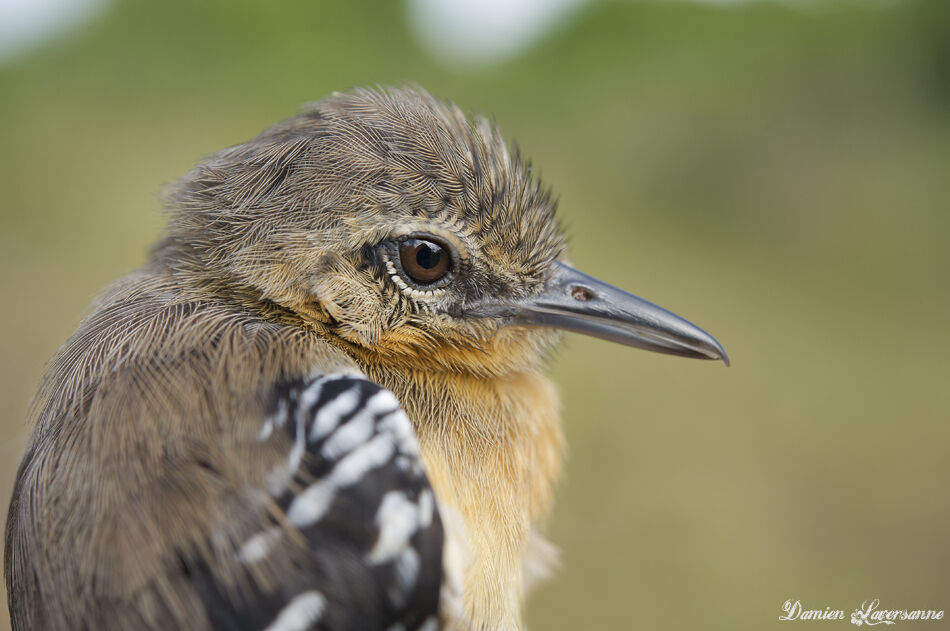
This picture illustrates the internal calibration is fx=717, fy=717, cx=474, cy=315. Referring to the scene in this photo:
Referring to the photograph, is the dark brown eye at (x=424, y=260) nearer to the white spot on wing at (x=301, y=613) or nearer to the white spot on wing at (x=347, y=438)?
the white spot on wing at (x=347, y=438)

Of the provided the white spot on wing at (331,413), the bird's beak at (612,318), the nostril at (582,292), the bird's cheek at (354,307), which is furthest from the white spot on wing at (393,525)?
the nostril at (582,292)

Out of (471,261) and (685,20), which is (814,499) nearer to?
(471,261)

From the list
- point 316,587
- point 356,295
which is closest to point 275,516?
point 316,587

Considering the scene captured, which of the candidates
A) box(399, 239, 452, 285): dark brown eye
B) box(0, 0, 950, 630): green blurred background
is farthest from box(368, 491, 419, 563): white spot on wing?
box(0, 0, 950, 630): green blurred background

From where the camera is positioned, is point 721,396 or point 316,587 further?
point 721,396

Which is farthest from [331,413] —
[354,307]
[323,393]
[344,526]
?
[354,307]

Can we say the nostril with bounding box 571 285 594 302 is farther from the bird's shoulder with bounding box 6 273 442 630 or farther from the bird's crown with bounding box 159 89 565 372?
the bird's shoulder with bounding box 6 273 442 630
